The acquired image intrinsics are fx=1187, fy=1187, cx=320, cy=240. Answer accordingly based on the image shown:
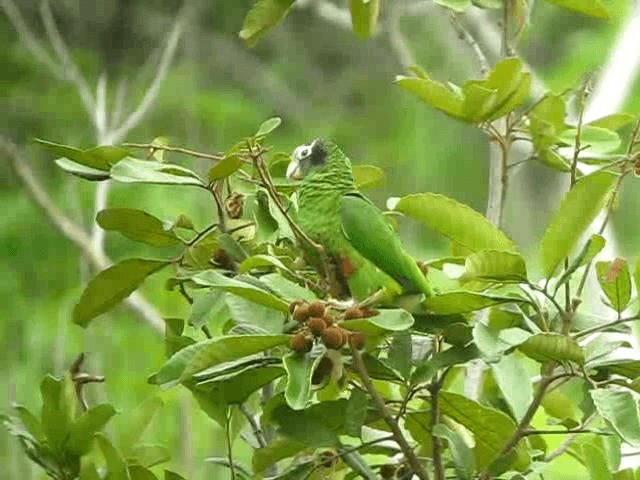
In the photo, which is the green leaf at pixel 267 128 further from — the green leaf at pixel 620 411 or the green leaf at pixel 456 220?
the green leaf at pixel 620 411

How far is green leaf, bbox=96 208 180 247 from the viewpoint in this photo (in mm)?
676

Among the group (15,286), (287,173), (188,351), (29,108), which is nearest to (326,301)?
(188,351)

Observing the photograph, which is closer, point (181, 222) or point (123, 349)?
point (181, 222)

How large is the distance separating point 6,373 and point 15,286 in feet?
1.00

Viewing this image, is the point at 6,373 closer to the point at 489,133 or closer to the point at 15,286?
the point at 15,286

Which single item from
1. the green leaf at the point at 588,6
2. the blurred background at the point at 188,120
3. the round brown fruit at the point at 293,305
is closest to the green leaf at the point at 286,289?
the round brown fruit at the point at 293,305

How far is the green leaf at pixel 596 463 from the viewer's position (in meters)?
0.66

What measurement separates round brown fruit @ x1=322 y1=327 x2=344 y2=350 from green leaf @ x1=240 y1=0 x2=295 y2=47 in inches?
11.4

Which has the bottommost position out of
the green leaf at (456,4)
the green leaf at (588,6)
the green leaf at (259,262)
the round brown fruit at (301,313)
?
the round brown fruit at (301,313)

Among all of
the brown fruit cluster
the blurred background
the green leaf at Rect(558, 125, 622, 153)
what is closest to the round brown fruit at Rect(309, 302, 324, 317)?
the brown fruit cluster

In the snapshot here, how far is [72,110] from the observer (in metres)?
2.67

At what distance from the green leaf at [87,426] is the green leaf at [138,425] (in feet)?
0.25

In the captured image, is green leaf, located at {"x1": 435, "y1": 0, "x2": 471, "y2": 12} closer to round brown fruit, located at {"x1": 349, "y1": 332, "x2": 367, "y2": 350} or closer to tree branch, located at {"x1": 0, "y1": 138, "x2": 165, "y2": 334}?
round brown fruit, located at {"x1": 349, "y1": 332, "x2": 367, "y2": 350}

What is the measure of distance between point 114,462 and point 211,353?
6.3 inches
